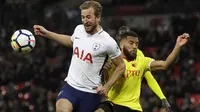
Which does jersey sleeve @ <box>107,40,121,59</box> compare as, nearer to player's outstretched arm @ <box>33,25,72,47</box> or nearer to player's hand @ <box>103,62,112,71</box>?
player's hand @ <box>103,62,112,71</box>

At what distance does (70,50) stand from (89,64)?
12499 mm

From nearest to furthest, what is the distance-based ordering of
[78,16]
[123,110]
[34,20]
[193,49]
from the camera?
[123,110]
[193,49]
[34,20]
[78,16]

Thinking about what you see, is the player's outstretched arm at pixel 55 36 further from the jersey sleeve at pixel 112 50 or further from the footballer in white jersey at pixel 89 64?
the jersey sleeve at pixel 112 50

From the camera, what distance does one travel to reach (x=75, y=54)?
25.3ft

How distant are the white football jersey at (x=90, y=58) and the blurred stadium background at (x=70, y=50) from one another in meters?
8.54

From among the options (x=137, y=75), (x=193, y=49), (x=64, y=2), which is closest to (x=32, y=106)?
(x=193, y=49)

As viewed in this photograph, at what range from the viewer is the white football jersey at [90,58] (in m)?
7.63

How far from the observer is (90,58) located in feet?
25.0

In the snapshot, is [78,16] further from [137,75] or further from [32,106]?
[137,75]

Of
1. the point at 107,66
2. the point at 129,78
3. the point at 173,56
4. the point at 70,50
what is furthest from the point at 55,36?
the point at 70,50

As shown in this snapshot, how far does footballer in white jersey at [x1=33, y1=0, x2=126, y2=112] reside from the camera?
760 cm

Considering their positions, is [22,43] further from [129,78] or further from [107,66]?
[129,78]

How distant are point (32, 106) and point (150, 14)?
29.2ft

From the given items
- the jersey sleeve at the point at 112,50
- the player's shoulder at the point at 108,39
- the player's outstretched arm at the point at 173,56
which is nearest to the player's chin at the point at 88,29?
the player's shoulder at the point at 108,39
